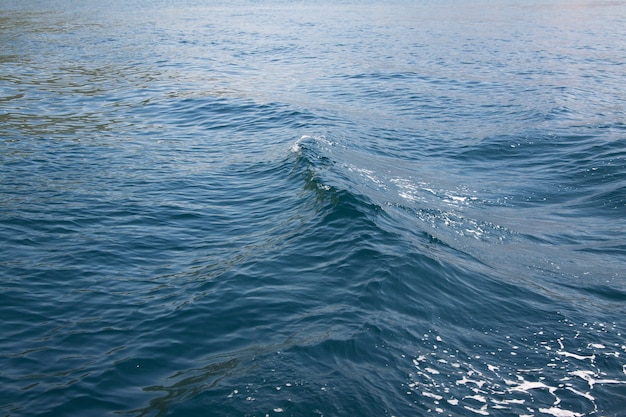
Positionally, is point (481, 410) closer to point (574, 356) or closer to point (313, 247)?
point (574, 356)

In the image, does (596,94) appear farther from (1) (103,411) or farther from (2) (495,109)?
(1) (103,411)

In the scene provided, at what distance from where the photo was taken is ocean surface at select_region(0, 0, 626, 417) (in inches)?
290

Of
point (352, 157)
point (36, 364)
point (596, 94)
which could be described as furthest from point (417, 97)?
point (36, 364)

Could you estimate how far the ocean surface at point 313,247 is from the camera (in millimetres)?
7375

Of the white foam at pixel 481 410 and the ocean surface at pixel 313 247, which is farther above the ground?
the ocean surface at pixel 313 247

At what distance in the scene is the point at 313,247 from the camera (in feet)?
36.2

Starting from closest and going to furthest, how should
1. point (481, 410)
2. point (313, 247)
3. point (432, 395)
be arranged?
point (481, 410), point (432, 395), point (313, 247)

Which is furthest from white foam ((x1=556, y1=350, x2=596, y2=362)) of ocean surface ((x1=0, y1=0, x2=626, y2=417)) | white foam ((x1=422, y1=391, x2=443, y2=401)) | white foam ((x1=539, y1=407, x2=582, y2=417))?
white foam ((x1=422, y1=391, x2=443, y2=401))

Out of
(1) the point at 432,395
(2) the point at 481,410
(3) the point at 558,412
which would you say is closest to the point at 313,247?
(1) the point at 432,395

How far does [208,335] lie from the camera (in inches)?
331

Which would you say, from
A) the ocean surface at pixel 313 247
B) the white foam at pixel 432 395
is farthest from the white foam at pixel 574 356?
the white foam at pixel 432 395

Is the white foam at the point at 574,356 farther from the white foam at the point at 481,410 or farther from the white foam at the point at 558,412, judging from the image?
the white foam at the point at 481,410

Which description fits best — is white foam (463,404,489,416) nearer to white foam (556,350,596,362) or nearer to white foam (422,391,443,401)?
white foam (422,391,443,401)

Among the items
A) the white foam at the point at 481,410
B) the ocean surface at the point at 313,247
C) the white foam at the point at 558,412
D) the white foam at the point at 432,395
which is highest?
the ocean surface at the point at 313,247
